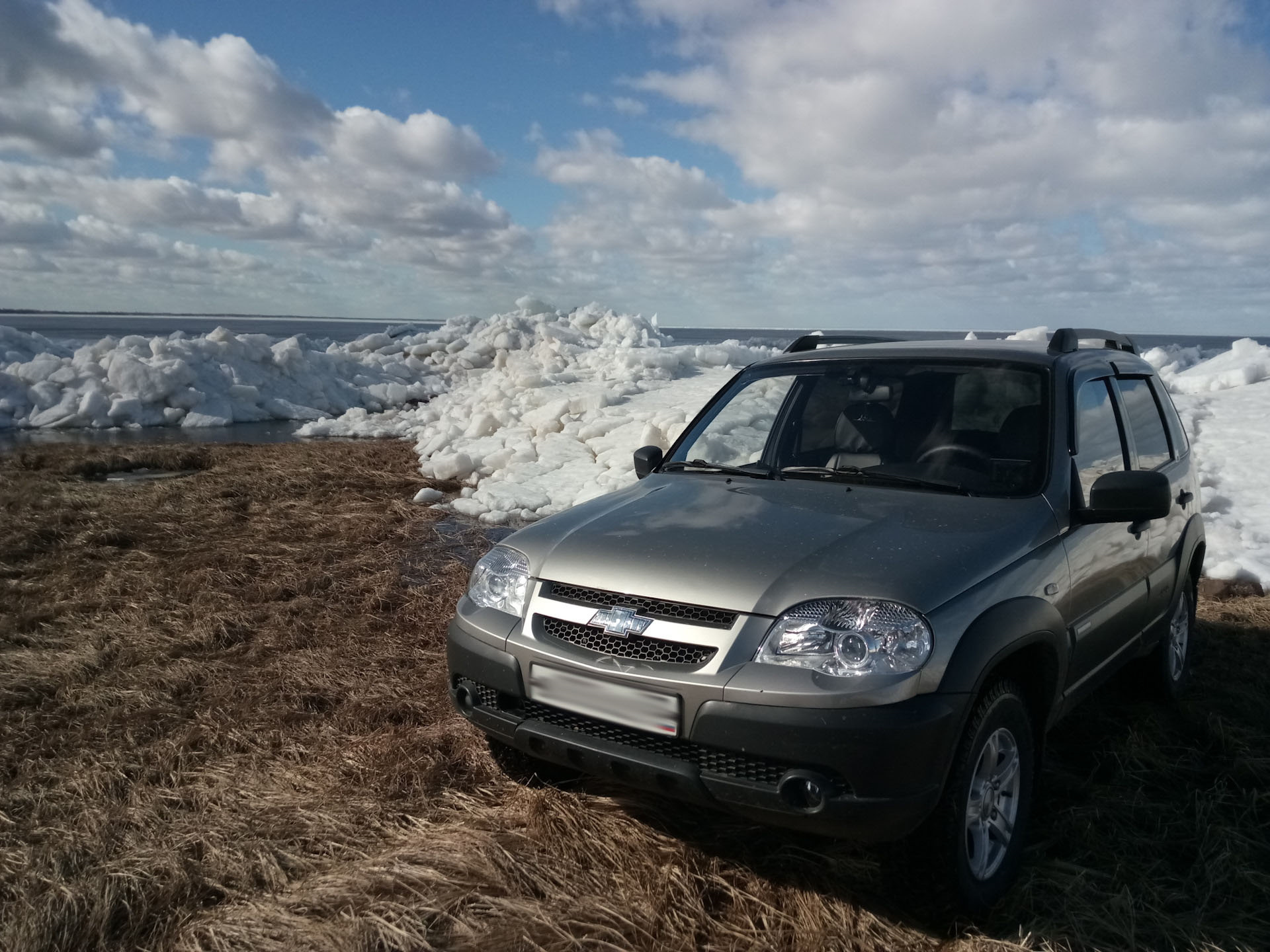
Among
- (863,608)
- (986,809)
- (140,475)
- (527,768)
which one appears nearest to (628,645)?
(863,608)

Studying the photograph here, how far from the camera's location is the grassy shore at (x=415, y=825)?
Result: 2568mm

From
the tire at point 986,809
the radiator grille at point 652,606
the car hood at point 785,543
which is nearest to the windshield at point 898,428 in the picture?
the car hood at point 785,543

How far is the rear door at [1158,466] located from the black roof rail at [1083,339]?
0.77ft

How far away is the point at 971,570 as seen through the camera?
259 centimetres

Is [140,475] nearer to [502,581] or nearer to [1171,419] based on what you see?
[502,581]

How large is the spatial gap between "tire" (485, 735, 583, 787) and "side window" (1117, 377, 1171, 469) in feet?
9.13

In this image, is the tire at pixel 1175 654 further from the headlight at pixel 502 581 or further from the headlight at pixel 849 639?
the headlight at pixel 502 581

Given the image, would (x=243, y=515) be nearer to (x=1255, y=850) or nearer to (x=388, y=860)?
(x=388, y=860)

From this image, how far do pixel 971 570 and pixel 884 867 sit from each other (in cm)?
88

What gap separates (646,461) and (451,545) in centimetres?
379

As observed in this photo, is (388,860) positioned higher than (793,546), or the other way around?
(793,546)

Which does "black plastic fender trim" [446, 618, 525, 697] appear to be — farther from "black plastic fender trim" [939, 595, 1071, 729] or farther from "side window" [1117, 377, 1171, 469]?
"side window" [1117, 377, 1171, 469]

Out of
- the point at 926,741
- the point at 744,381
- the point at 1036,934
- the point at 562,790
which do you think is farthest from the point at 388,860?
the point at 744,381

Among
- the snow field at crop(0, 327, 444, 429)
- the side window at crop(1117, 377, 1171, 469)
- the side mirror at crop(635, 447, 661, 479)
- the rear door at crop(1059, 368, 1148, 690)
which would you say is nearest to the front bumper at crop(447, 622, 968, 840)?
the rear door at crop(1059, 368, 1148, 690)
